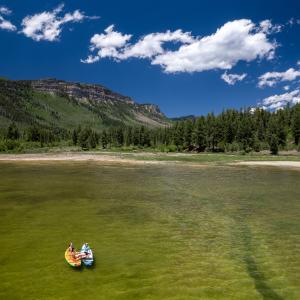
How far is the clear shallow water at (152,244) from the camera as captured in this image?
712 inches

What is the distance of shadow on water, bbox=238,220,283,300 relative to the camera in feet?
57.9

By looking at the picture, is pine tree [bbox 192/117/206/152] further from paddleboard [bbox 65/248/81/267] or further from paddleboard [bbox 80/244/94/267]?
paddleboard [bbox 65/248/81/267]

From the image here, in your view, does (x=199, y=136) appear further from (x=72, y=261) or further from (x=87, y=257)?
(x=72, y=261)

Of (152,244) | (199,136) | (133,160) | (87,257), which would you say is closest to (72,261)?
(87,257)

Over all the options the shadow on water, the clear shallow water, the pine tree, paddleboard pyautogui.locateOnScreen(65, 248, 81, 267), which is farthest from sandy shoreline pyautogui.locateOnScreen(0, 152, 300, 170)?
paddleboard pyautogui.locateOnScreen(65, 248, 81, 267)

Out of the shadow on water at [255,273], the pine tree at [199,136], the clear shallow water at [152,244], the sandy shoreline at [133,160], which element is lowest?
the shadow on water at [255,273]

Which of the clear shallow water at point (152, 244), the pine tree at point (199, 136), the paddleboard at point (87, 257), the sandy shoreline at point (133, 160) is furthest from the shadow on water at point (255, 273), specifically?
the pine tree at point (199, 136)

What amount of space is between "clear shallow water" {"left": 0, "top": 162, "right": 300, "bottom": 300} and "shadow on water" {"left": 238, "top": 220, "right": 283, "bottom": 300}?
0.05 metres

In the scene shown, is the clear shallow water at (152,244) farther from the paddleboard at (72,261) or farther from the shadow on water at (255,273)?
the paddleboard at (72,261)

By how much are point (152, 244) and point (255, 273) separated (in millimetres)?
7588

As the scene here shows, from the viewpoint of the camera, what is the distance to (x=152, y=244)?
2516cm

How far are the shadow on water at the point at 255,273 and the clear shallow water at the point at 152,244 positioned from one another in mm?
50

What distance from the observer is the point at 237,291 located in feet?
58.9

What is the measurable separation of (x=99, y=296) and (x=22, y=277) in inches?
191
